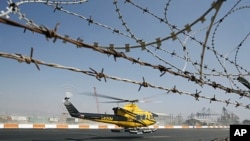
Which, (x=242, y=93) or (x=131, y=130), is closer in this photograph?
(x=242, y=93)

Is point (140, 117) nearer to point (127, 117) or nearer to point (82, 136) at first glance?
point (127, 117)

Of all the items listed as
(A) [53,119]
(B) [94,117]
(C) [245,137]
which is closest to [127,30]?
(C) [245,137]

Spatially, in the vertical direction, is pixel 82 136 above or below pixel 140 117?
below

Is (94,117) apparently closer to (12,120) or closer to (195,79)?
(195,79)

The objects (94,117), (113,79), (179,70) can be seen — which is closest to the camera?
(113,79)

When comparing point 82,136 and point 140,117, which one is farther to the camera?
point 140,117

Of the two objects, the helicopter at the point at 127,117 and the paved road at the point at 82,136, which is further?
the helicopter at the point at 127,117

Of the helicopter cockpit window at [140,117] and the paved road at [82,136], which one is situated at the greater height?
the helicopter cockpit window at [140,117]

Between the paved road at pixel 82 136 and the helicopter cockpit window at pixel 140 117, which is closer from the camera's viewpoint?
the paved road at pixel 82 136

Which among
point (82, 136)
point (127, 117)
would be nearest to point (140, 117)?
point (127, 117)

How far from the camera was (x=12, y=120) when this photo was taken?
54.3 metres

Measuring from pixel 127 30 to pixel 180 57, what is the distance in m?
1.48

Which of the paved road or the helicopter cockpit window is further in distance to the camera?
the helicopter cockpit window

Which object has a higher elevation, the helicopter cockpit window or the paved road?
the helicopter cockpit window
